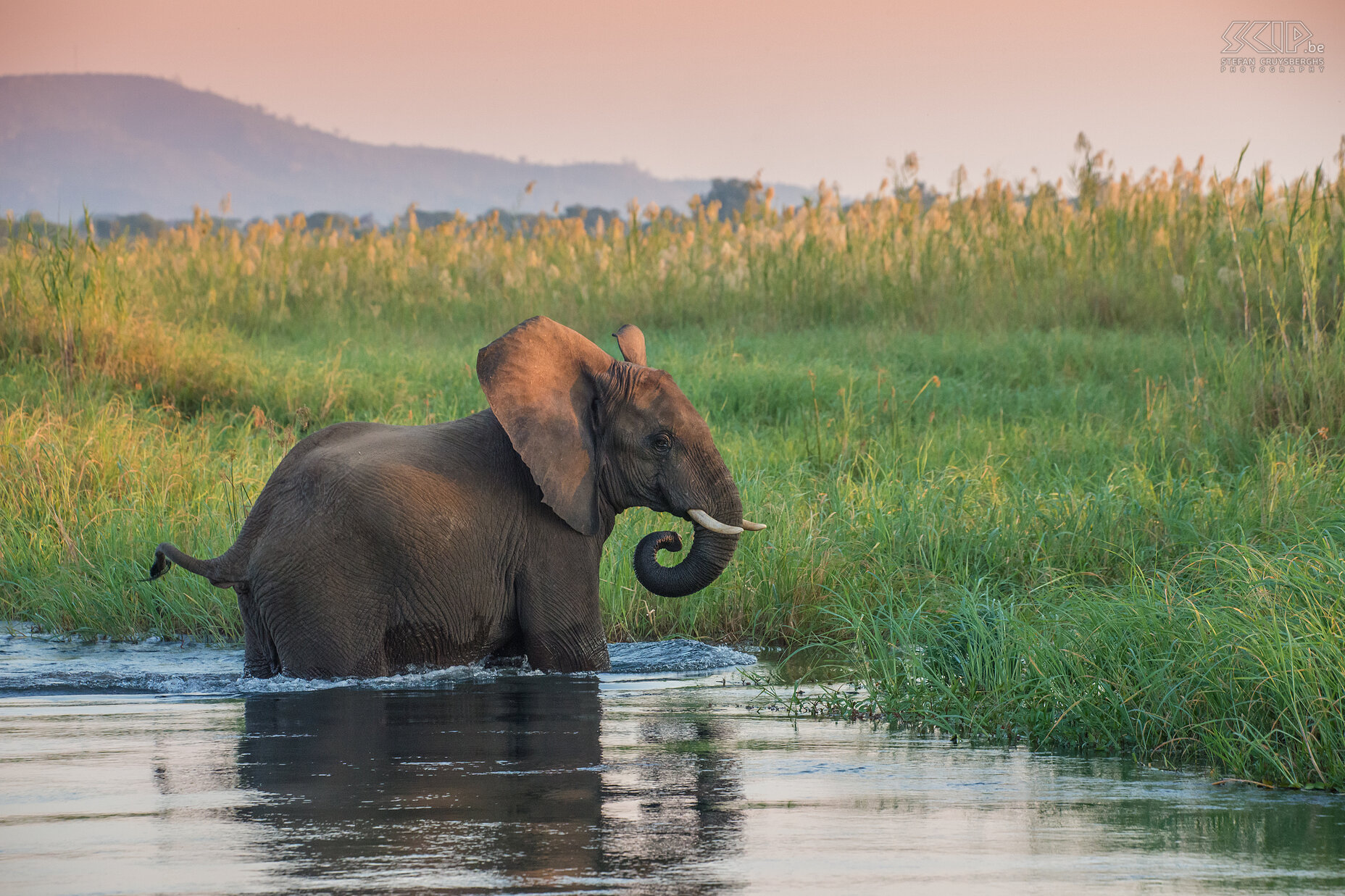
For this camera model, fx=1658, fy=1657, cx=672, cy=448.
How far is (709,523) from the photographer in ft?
19.7

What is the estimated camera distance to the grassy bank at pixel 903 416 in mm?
5238

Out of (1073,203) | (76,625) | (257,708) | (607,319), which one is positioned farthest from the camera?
(1073,203)

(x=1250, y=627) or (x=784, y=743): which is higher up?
(x=1250, y=627)

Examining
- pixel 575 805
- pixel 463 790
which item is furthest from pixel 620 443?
pixel 575 805

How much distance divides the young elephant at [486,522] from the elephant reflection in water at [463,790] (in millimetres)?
274

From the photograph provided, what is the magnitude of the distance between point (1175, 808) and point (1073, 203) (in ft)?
47.9

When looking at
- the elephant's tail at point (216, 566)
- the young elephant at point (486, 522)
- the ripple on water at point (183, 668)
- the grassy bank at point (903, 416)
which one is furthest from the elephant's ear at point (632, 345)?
the elephant's tail at point (216, 566)

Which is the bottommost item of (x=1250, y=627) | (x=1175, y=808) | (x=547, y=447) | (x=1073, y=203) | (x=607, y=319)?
(x=1175, y=808)

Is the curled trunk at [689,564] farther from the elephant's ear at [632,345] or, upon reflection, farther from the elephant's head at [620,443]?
the elephant's ear at [632,345]

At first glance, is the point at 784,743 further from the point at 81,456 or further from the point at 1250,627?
the point at 81,456

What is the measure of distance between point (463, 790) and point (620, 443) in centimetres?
222

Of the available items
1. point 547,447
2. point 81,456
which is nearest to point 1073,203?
point 81,456

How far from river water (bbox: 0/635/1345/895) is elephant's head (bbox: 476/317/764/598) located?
0.58m

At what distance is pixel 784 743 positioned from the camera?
4.82 meters
